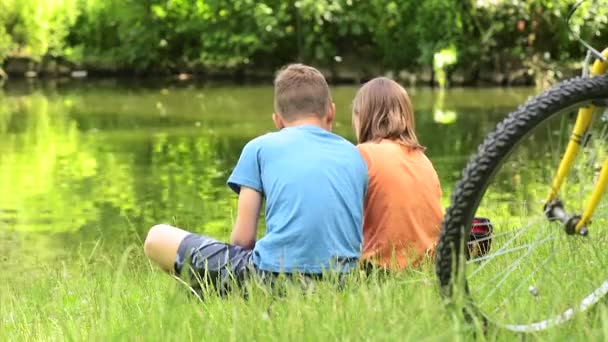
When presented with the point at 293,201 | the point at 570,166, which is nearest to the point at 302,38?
the point at 293,201

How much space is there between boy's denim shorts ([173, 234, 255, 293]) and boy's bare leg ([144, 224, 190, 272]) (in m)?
0.03

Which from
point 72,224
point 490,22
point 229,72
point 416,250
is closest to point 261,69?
point 229,72

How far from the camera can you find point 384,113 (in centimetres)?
425

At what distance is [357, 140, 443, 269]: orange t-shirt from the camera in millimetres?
4062

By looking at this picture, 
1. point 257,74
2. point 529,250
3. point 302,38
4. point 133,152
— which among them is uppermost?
point 529,250

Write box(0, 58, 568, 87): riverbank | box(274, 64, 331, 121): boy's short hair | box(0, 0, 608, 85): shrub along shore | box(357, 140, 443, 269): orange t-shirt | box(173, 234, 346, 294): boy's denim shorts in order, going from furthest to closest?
box(0, 0, 608, 85): shrub along shore → box(0, 58, 568, 87): riverbank → box(357, 140, 443, 269): orange t-shirt → box(274, 64, 331, 121): boy's short hair → box(173, 234, 346, 294): boy's denim shorts

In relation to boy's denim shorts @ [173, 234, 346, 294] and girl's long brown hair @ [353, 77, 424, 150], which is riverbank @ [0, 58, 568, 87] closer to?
girl's long brown hair @ [353, 77, 424, 150]

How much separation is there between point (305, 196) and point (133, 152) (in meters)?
9.23

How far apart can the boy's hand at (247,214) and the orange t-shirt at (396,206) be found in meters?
0.55

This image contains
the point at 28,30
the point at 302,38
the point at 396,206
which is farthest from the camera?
the point at 28,30

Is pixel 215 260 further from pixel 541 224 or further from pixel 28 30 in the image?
pixel 28 30

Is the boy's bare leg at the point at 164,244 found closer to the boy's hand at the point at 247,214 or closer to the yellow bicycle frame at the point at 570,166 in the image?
the boy's hand at the point at 247,214

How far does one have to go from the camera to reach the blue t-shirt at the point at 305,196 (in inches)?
137

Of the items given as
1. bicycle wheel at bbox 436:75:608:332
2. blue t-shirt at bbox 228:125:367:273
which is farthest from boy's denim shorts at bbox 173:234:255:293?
bicycle wheel at bbox 436:75:608:332
